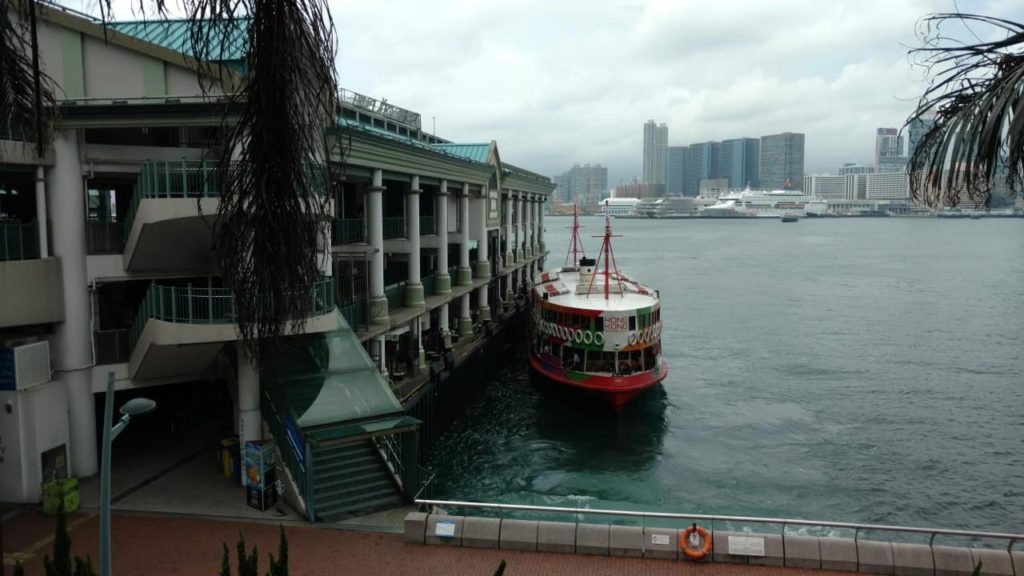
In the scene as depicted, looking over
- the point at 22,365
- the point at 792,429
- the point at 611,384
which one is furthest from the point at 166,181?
the point at 792,429

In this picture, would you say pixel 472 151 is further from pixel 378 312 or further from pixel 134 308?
pixel 134 308

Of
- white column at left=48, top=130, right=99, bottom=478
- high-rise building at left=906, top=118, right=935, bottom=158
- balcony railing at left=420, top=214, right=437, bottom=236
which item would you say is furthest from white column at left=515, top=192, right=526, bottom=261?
high-rise building at left=906, top=118, right=935, bottom=158

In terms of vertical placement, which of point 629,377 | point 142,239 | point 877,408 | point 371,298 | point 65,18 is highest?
point 65,18

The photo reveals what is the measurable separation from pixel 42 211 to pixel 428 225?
20.4 meters

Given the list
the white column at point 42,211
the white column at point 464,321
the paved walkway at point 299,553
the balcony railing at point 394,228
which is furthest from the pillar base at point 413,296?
the paved walkway at point 299,553

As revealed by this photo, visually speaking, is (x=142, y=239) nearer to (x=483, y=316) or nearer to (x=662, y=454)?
(x=662, y=454)

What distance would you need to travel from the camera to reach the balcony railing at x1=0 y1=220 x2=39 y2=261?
61.9 feet

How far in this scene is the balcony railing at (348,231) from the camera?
27581 millimetres

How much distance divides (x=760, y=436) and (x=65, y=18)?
29634 mm

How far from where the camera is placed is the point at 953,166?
4.97 m

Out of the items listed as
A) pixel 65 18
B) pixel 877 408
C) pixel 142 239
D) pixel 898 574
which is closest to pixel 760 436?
pixel 877 408

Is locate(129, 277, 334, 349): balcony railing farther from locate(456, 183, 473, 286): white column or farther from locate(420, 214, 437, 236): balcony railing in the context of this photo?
locate(456, 183, 473, 286): white column

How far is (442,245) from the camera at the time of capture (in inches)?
1419

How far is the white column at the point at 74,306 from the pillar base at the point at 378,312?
31.2 ft
